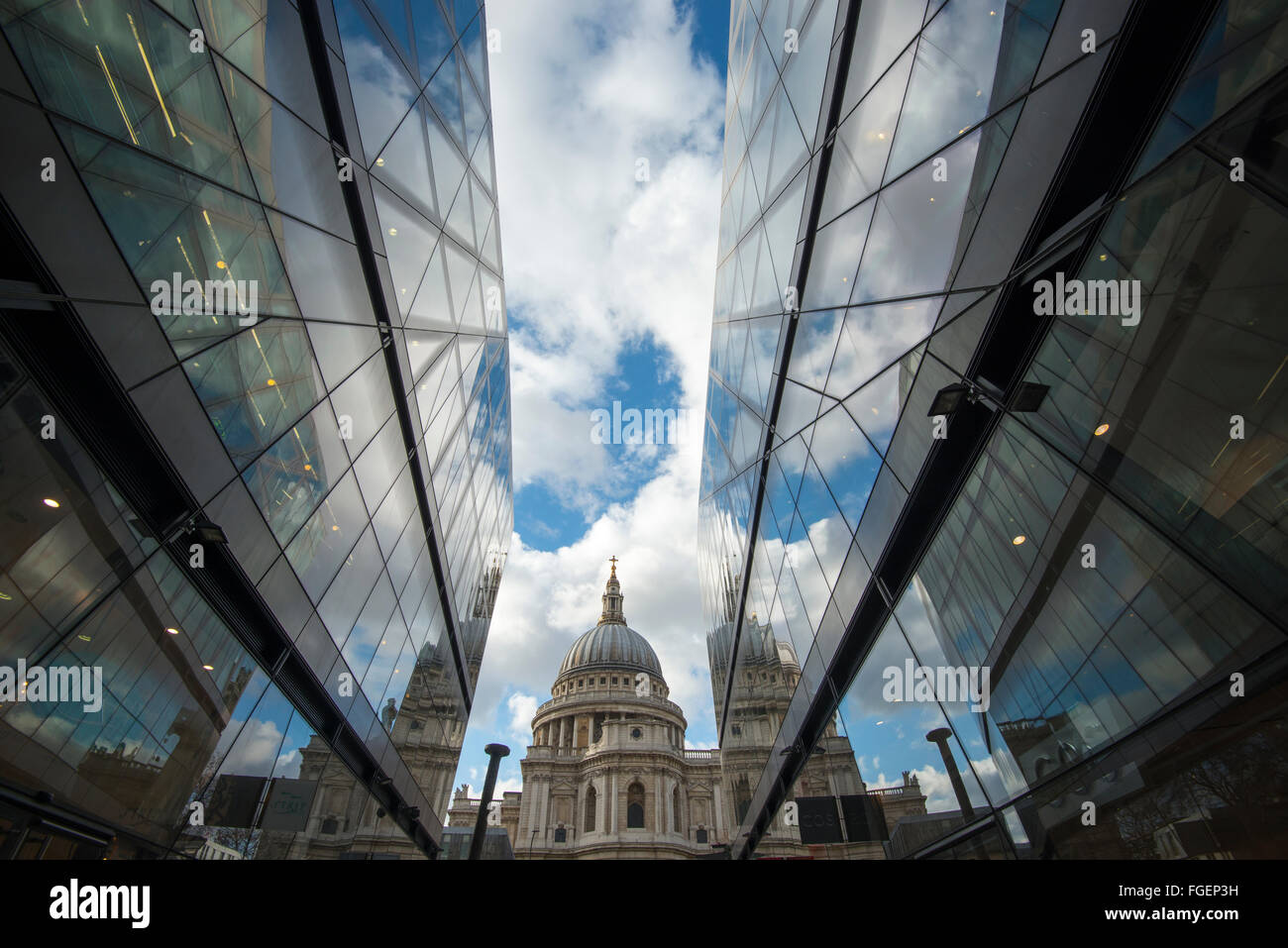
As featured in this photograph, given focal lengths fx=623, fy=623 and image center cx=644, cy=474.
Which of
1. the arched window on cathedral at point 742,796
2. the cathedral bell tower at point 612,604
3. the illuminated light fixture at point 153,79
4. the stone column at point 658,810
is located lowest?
the arched window on cathedral at point 742,796

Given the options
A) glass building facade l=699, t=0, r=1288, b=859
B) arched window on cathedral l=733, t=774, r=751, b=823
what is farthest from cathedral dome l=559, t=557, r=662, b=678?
glass building facade l=699, t=0, r=1288, b=859

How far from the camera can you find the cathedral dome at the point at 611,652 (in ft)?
363

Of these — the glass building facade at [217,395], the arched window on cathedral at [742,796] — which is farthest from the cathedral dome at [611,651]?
the glass building facade at [217,395]

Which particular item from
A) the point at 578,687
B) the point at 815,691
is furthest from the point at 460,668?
the point at 578,687

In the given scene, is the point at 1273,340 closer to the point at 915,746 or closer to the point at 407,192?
the point at 915,746

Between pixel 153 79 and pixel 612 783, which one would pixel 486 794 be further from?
pixel 612 783

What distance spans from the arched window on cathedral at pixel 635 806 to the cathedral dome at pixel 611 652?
29.5m

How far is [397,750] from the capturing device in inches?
790

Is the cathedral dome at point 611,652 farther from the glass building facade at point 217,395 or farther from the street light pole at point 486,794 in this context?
the glass building facade at point 217,395

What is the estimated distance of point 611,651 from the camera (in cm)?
11244

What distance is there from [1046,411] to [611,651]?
11150cm

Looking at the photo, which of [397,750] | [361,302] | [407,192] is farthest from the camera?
[397,750]
